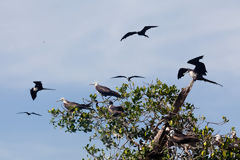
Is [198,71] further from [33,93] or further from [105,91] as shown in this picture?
[33,93]

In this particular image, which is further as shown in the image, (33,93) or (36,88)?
(36,88)

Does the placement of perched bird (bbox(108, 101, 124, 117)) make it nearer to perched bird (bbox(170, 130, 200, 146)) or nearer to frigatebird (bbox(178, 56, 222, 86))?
perched bird (bbox(170, 130, 200, 146))

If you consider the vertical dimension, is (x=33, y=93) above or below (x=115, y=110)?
above

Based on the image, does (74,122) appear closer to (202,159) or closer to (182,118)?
(182,118)

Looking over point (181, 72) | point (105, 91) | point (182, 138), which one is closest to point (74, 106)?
point (105, 91)

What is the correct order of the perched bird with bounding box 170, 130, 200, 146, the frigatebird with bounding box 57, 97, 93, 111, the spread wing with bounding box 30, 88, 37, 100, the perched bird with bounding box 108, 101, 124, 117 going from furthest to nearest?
the spread wing with bounding box 30, 88, 37, 100
the frigatebird with bounding box 57, 97, 93, 111
the perched bird with bounding box 108, 101, 124, 117
the perched bird with bounding box 170, 130, 200, 146

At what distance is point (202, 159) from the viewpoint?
18.9 metres

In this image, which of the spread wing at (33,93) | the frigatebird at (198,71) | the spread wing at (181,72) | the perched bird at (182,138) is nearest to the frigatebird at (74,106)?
the spread wing at (33,93)

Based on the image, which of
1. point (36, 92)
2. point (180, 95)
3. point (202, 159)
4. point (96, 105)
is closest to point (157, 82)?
point (180, 95)

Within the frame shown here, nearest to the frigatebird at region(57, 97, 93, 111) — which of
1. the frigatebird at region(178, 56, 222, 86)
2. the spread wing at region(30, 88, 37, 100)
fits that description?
the spread wing at region(30, 88, 37, 100)

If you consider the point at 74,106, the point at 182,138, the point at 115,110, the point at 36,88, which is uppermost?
the point at 36,88

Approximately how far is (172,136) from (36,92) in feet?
31.9

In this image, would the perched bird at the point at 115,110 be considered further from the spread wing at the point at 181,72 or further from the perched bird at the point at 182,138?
the spread wing at the point at 181,72

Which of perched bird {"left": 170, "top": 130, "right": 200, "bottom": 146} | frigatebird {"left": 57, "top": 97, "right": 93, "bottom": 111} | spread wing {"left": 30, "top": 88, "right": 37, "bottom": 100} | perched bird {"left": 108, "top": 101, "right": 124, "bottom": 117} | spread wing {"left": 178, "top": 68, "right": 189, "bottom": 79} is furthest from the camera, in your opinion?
spread wing {"left": 30, "top": 88, "right": 37, "bottom": 100}
